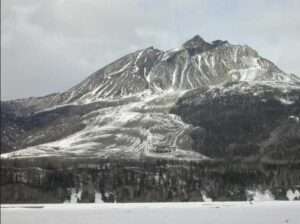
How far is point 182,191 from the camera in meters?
136

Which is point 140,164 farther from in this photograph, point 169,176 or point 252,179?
point 252,179

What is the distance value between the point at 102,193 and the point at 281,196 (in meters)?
36.5

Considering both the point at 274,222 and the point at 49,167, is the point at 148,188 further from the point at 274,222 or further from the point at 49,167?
the point at 274,222

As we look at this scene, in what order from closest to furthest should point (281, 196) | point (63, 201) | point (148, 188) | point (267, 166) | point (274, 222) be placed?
point (274, 222) → point (63, 201) → point (281, 196) → point (148, 188) → point (267, 166)

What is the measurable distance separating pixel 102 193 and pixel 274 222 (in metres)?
80.5

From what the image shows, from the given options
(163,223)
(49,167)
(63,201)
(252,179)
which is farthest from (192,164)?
(163,223)

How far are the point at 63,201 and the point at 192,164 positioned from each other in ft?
180

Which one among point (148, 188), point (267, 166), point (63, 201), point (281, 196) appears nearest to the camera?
point (63, 201)

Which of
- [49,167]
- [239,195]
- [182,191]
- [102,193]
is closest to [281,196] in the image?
[239,195]

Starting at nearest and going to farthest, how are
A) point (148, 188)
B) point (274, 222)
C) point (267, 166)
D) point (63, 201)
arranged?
1. point (274, 222)
2. point (63, 201)
3. point (148, 188)
4. point (267, 166)

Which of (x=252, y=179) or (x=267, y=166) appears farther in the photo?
(x=267, y=166)

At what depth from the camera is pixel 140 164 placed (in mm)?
164500

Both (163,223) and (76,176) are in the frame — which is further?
(76,176)

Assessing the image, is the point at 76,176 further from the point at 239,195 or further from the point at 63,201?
the point at 239,195
